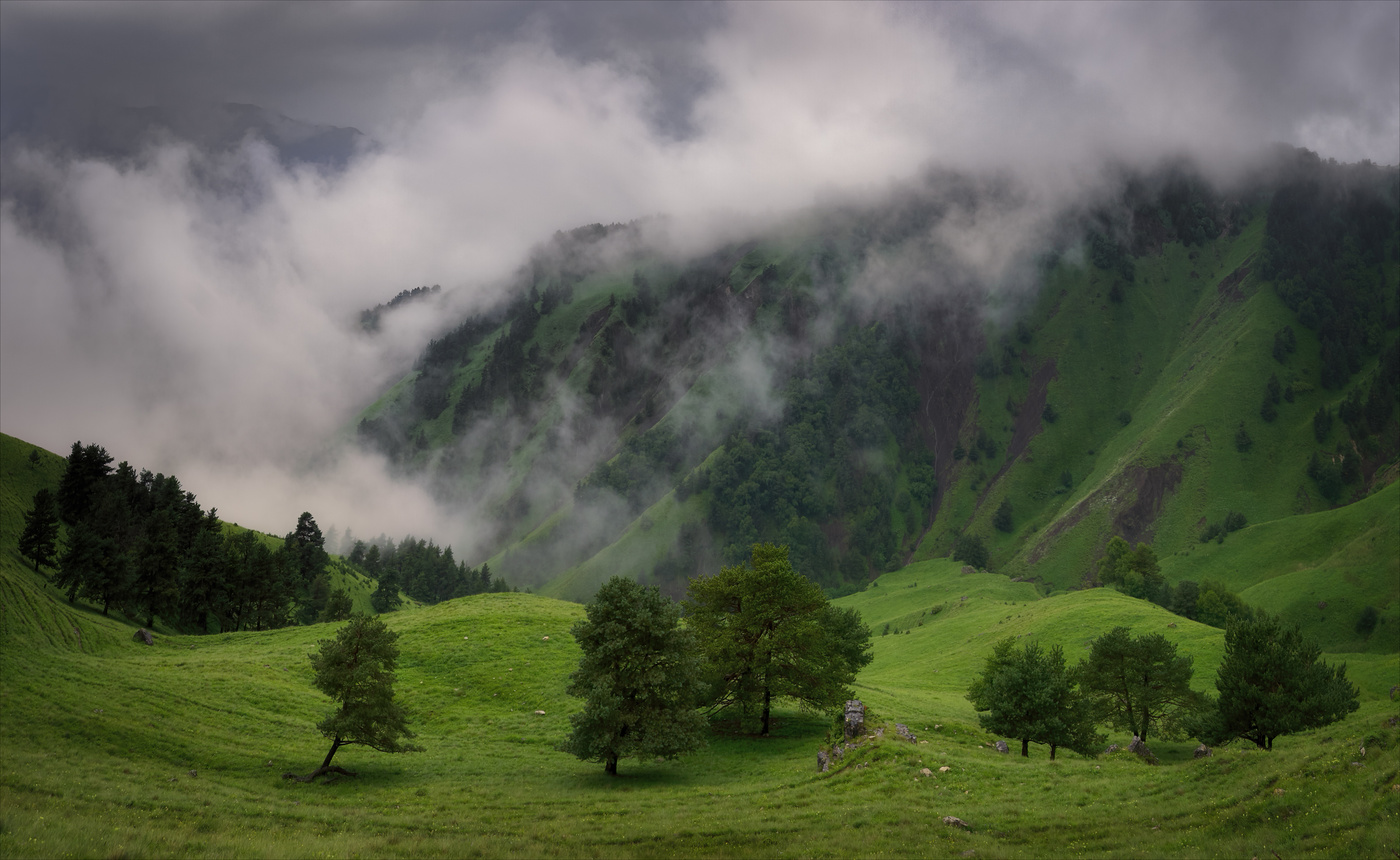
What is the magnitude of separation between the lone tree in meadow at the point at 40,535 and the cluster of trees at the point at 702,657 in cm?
9082

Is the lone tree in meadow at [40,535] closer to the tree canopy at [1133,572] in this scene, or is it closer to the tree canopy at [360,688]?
the tree canopy at [360,688]

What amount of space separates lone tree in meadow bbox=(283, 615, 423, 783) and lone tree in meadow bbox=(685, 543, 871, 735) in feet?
Result: 71.6

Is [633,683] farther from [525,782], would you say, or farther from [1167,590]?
[1167,590]

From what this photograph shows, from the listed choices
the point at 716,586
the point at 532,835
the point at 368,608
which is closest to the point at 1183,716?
the point at 716,586

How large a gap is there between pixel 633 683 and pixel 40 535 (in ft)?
327

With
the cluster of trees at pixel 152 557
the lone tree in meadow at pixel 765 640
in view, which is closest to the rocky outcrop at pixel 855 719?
the lone tree in meadow at pixel 765 640

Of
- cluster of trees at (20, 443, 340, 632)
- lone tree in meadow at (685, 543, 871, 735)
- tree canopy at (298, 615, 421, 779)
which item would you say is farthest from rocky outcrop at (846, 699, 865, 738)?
cluster of trees at (20, 443, 340, 632)

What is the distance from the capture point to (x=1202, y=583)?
154m

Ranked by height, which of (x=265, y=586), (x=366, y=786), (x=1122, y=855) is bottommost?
(x=366, y=786)

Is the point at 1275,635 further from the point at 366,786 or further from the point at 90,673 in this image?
the point at 90,673

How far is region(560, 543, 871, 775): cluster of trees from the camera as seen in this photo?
46281 mm

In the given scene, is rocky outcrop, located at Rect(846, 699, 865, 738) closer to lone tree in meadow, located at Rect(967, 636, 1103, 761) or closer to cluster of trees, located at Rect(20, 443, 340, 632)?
lone tree in meadow, located at Rect(967, 636, 1103, 761)

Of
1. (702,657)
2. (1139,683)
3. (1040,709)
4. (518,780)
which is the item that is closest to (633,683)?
(702,657)

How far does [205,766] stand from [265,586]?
74.0 meters
